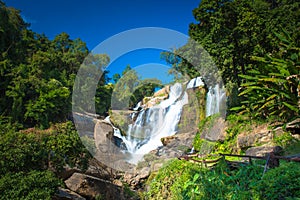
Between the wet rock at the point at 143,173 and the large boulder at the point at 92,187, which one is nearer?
the large boulder at the point at 92,187

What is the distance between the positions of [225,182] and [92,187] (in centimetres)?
781

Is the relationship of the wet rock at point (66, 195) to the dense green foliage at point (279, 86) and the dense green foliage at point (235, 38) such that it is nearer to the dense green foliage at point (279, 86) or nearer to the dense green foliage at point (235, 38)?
the dense green foliage at point (235, 38)

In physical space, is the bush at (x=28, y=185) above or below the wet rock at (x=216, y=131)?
below

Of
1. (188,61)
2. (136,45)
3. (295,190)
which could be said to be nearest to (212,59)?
(188,61)

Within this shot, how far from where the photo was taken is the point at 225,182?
1904 mm

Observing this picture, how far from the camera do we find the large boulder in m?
8.65

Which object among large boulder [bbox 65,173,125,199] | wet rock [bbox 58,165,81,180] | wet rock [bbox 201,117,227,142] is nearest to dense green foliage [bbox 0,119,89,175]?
wet rock [bbox 58,165,81,180]

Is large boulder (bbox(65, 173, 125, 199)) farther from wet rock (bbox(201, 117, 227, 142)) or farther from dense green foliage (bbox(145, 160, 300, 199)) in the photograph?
dense green foliage (bbox(145, 160, 300, 199))

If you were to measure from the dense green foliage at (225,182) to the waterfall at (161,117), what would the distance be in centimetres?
746

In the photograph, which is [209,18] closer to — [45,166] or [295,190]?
[45,166]

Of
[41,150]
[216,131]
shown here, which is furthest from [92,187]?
[216,131]

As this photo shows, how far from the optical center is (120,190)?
8711mm

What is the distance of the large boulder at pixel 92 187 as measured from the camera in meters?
8.65

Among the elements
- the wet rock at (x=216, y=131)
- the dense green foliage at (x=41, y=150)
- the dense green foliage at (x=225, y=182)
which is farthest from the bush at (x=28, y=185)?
the wet rock at (x=216, y=131)
